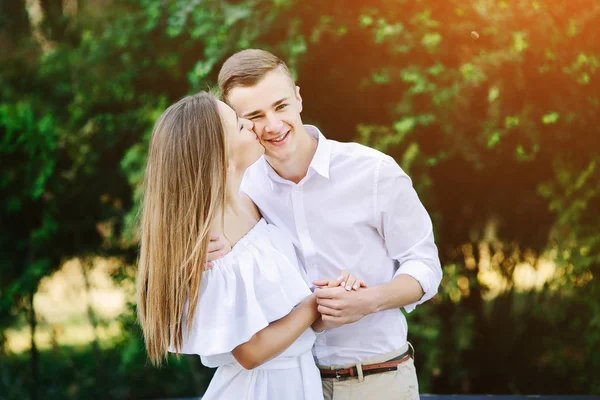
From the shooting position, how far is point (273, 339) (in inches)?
79.5

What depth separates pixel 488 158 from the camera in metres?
3.96

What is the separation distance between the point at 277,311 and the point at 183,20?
7.52 ft

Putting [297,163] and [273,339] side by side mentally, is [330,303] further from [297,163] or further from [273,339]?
[297,163]

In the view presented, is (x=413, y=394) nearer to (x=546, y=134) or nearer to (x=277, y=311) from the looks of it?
(x=277, y=311)

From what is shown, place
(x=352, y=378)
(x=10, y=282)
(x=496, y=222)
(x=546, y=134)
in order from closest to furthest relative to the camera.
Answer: (x=352, y=378) < (x=546, y=134) < (x=496, y=222) < (x=10, y=282)

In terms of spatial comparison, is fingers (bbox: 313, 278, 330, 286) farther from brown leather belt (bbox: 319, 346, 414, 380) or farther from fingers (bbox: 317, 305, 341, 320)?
brown leather belt (bbox: 319, 346, 414, 380)

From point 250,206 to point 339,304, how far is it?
1.44 ft

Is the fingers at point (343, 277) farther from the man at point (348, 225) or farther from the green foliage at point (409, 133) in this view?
the green foliage at point (409, 133)

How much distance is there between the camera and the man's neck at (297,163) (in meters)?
2.44

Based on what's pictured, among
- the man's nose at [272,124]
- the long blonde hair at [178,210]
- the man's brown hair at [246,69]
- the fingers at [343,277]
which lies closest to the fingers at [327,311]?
the fingers at [343,277]

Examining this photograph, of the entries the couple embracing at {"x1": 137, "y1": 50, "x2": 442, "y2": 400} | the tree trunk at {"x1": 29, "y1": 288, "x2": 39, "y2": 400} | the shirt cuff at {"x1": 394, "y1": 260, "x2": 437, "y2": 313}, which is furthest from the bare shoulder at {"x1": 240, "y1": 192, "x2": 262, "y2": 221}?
the tree trunk at {"x1": 29, "y1": 288, "x2": 39, "y2": 400}

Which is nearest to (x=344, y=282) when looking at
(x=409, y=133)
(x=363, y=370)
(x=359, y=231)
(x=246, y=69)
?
(x=359, y=231)

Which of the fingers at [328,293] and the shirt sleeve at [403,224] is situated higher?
the shirt sleeve at [403,224]

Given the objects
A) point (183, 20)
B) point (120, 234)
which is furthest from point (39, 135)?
point (183, 20)
